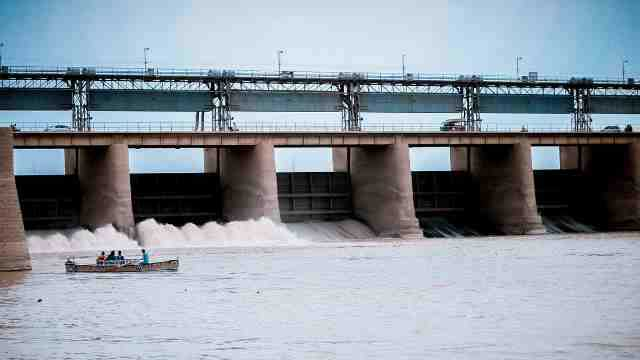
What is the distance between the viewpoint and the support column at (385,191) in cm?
8606

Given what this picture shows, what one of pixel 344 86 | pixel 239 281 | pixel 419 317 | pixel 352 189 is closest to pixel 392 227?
pixel 352 189

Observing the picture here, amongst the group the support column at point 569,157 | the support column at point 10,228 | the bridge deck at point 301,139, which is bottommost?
the support column at point 10,228

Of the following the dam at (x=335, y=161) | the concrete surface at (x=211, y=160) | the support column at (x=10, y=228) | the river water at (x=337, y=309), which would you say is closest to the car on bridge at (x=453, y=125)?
the dam at (x=335, y=161)

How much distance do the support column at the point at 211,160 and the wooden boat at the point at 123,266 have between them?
33.7 m

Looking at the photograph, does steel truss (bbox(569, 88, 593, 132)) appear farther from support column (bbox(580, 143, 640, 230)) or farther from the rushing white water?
the rushing white water

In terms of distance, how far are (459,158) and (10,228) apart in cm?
5466

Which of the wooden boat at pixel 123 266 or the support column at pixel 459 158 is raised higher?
the support column at pixel 459 158

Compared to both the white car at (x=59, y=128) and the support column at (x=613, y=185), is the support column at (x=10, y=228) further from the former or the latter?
the support column at (x=613, y=185)

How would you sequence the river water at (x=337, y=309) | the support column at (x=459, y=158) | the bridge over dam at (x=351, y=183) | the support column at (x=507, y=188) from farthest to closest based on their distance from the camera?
the support column at (x=459, y=158) < the support column at (x=507, y=188) < the bridge over dam at (x=351, y=183) < the river water at (x=337, y=309)

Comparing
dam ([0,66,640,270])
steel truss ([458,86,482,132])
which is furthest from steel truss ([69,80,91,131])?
steel truss ([458,86,482,132])

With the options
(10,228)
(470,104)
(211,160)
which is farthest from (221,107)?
(10,228)

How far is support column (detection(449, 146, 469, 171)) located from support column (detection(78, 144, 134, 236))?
32206 mm

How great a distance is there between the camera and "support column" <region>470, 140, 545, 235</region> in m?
90.8

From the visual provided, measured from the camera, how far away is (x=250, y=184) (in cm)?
8288
